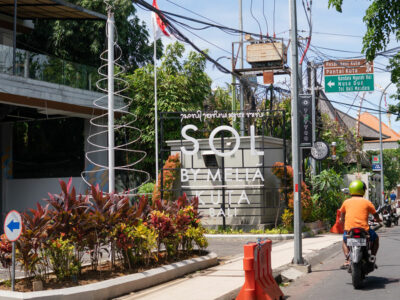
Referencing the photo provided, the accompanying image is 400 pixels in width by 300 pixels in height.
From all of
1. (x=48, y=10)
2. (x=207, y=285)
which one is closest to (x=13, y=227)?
(x=207, y=285)

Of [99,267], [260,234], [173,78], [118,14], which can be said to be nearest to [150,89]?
[173,78]

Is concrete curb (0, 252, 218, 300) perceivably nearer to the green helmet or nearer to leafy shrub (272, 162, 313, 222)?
the green helmet

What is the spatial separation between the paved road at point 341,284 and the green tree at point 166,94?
16576 millimetres

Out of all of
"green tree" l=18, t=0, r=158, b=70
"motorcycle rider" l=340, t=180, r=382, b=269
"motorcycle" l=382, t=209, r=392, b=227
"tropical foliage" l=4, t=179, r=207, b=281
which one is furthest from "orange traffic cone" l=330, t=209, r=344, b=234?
"green tree" l=18, t=0, r=158, b=70

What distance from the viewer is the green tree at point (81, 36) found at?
31.0 meters

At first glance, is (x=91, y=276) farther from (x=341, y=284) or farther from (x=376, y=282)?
(x=376, y=282)

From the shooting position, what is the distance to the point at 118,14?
31.0 metres

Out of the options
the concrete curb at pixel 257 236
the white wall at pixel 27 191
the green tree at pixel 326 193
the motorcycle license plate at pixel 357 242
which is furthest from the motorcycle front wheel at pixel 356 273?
the white wall at pixel 27 191

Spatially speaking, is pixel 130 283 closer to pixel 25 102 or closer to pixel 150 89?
pixel 25 102

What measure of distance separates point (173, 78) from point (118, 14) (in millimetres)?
5067

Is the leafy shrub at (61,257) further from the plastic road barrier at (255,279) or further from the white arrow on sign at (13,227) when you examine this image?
the plastic road barrier at (255,279)

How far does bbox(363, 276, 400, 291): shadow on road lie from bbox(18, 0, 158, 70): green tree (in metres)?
22.7

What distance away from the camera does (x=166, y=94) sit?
29.2 metres

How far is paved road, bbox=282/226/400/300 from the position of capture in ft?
29.8
